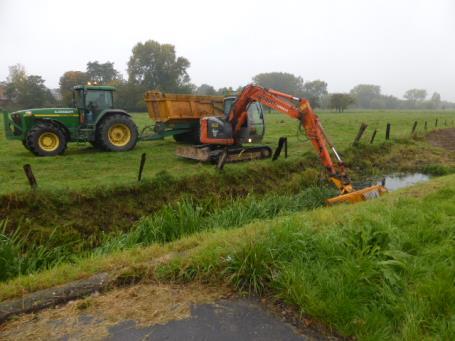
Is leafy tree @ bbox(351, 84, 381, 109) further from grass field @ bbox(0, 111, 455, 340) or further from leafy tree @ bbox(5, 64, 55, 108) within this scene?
grass field @ bbox(0, 111, 455, 340)

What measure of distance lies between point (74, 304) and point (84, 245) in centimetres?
409

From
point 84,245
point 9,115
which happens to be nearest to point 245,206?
point 84,245

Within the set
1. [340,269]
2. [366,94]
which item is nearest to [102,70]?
[340,269]

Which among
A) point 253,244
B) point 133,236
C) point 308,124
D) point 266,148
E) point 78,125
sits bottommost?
point 133,236

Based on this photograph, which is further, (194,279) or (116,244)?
(116,244)

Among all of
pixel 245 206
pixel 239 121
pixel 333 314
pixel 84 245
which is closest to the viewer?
pixel 333 314

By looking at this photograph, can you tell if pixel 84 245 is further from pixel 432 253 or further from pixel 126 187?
pixel 432 253

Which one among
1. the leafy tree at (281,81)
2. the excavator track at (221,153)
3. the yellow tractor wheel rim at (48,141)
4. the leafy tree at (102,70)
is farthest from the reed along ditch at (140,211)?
the leafy tree at (281,81)

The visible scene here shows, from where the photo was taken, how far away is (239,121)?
12.7 meters

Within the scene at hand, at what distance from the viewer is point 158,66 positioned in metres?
63.6

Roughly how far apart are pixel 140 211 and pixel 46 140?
5808 mm

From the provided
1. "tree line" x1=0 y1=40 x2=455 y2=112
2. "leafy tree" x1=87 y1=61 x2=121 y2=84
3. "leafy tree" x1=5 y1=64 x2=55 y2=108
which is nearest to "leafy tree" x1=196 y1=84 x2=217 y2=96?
"tree line" x1=0 y1=40 x2=455 y2=112

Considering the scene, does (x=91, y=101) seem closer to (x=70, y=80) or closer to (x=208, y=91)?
(x=70, y=80)

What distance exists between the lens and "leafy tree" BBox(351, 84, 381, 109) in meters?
128
